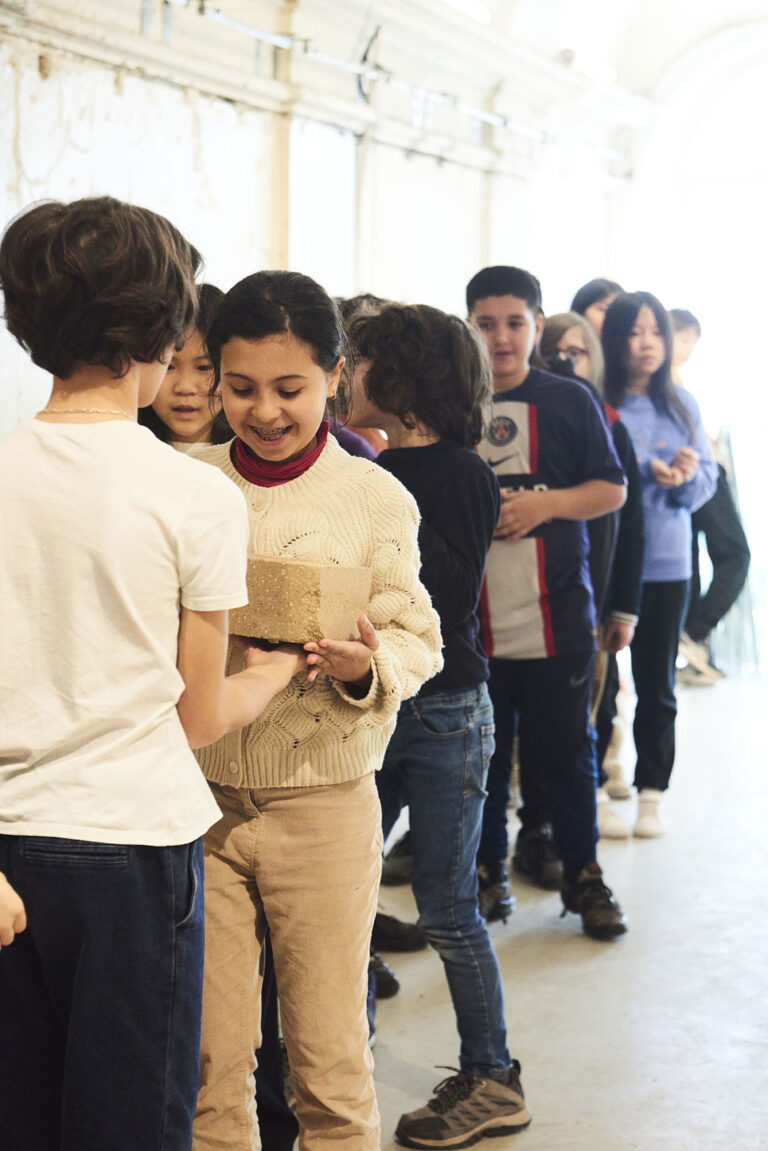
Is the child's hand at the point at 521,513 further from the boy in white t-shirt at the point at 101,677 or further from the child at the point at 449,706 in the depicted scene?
the boy in white t-shirt at the point at 101,677

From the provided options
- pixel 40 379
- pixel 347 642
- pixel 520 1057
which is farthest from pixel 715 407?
pixel 347 642

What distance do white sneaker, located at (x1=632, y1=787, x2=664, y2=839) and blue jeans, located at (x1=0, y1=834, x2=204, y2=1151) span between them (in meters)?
3.28

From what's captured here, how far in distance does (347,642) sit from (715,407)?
769cm

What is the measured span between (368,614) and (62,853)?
0.71 m

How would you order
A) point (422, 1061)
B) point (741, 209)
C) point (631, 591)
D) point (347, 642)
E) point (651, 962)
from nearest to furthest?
point (347, 642), point (422, 1061), point (651, 962), point (631, 591), point (741, 209)

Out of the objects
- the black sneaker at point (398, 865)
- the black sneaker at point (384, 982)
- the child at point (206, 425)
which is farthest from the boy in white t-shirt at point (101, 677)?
the black sneaker at point (398, 865)

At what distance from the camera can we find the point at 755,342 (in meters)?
8.95

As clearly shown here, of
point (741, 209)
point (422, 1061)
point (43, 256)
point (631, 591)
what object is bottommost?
point (422, 1061)

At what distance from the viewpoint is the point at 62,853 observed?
4.49 ft

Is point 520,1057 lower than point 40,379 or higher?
lower

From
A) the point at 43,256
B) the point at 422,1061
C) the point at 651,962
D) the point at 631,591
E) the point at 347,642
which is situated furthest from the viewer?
the point at 631,591

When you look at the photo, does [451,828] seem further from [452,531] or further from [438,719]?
[452,531]

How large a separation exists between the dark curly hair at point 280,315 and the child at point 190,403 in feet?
1.33

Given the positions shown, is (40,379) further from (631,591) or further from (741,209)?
(741,209)
